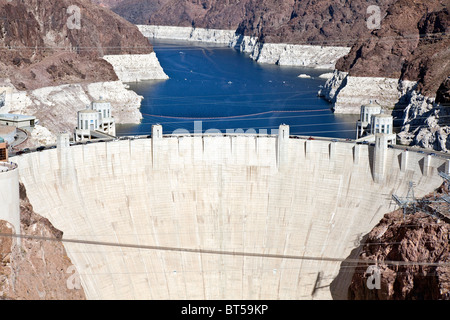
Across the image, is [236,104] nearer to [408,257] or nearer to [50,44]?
[50,44]

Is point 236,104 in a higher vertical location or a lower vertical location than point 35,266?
higher

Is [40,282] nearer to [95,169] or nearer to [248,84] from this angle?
[95,169]

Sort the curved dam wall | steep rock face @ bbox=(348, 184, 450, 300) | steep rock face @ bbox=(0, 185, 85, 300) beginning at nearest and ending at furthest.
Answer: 1. steep rock face @ bbox=(348, 184, 450, 300)
2. steep rock face @ bbox=(0, 185, 85, 300)
3. the curved dam wall

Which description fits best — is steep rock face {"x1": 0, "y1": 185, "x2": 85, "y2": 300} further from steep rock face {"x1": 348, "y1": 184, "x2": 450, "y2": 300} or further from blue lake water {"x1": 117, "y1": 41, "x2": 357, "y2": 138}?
blue lake water {"x1": 117, "y1": 41, "x2": 357, "y2": 138}

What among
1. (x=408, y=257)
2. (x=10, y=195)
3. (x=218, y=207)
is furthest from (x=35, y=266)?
(x=408, y=257)

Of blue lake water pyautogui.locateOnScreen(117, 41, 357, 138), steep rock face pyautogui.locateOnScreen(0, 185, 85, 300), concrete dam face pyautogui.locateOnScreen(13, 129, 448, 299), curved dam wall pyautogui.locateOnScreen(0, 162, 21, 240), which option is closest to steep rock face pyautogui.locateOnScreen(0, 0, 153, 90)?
blue lake water pyautogui.locateOnScreen(117, 41, 357, 138)
